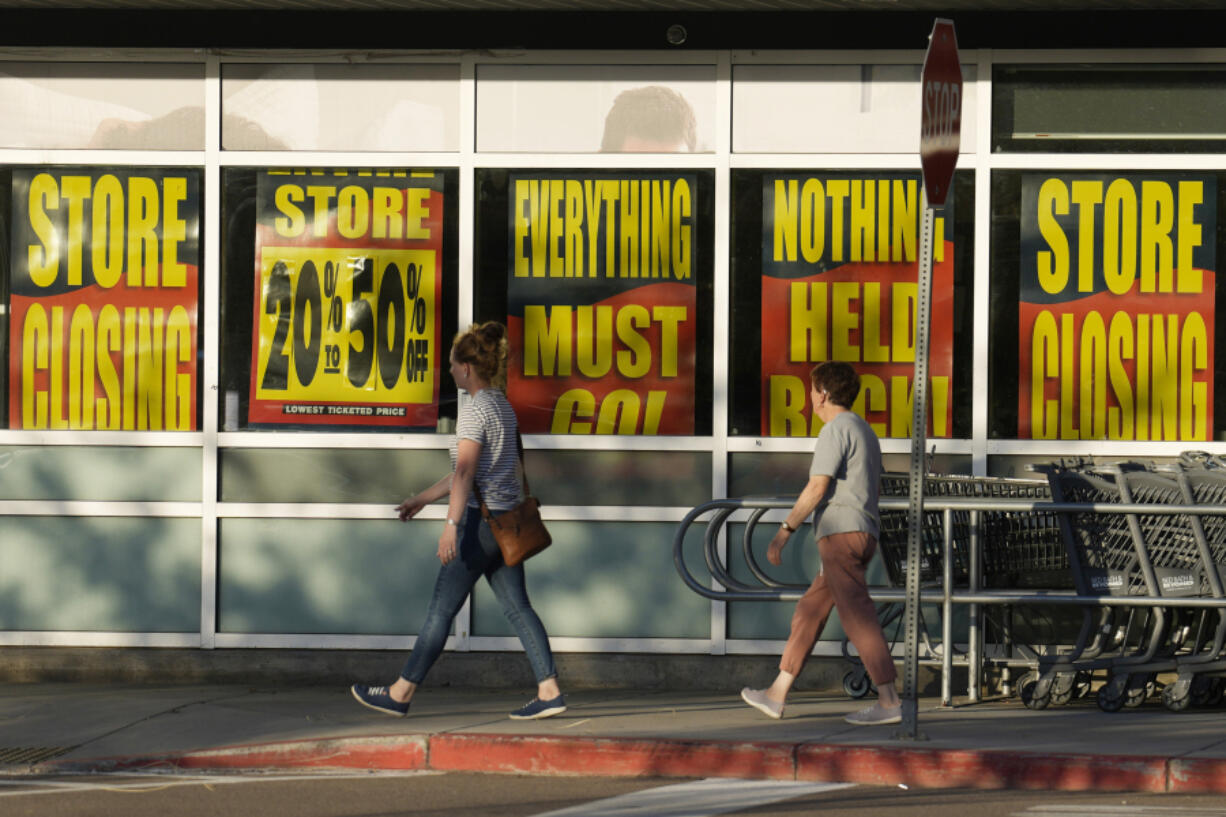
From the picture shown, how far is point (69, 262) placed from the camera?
10.5 metres

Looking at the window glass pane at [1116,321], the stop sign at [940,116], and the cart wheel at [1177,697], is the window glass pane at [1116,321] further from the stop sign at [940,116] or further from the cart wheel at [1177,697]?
the stop sign at [940,116]

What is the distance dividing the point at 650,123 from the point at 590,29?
640 millimetres

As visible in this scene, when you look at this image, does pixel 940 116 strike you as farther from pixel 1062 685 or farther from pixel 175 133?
pixel 175 133

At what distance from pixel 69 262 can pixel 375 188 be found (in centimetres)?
187

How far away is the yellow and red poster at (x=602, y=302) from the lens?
33.9 feet

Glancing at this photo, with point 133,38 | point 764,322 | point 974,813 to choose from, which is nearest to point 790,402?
point 764,322

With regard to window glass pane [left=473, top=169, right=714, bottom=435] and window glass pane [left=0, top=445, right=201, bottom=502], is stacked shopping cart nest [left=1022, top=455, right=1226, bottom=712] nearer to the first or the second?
window glass pane [left=473, top=169, right=714, bottom=435]

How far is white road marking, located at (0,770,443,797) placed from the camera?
761cm

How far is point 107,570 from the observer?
1049 cm

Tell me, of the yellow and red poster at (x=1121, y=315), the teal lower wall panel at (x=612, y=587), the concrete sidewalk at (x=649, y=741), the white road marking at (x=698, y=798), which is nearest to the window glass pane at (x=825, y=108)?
the yellow and red poster at (x=1121, y=315)

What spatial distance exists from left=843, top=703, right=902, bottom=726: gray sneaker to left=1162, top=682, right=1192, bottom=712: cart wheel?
149cm

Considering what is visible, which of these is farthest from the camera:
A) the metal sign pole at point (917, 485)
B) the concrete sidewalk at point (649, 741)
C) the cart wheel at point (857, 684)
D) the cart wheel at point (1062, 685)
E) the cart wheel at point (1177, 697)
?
the cart wheel at point (857, 684)

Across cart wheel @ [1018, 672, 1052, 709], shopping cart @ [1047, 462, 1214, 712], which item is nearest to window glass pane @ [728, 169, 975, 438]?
shopping cart @ [1047, 462, 1214, 712]

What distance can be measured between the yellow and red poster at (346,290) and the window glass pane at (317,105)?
0.66ft
